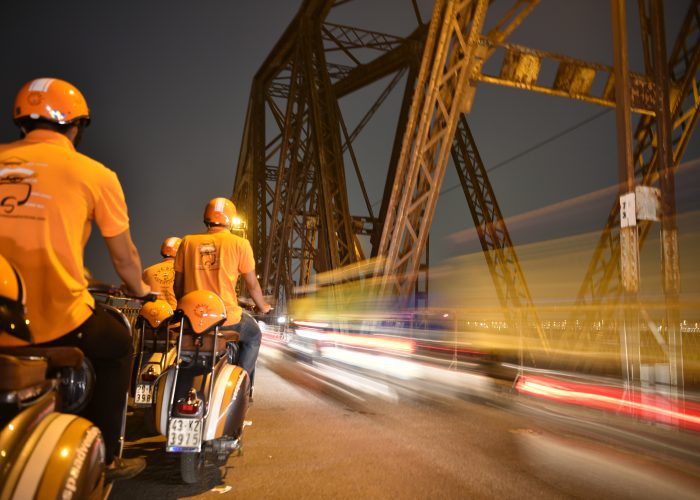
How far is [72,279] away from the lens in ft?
6.21

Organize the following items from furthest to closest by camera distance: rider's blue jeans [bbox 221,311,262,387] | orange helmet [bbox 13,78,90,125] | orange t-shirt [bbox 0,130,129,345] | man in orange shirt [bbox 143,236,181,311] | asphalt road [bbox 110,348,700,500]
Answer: man in orange shirt [bbox 143,236,181,311] < rider's blue jeans [bbox 221,311,262,387] < asphalt road [bbox 110,348,700,500] < orange helmet [bbox 13,78,90,125] < orange t-shirt [bbox 0,130,129,345]

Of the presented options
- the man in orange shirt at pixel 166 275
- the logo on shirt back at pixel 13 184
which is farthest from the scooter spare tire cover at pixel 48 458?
the man in orange shirt at pixel 166 275

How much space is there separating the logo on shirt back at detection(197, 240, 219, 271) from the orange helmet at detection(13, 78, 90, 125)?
1.86 m

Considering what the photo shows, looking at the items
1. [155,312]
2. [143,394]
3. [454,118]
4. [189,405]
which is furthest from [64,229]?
[454,118]

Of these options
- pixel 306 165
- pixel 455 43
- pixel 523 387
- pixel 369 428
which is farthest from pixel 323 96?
pixel 369 428

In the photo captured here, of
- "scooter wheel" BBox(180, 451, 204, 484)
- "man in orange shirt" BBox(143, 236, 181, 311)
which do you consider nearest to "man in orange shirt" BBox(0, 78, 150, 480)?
"scooter wheel" BBox(180, 451, 204, 484)

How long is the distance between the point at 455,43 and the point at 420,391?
Answer: 5642 millimetres

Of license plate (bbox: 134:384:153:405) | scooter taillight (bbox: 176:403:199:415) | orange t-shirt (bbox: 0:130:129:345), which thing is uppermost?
orange t-shirt (bbox: 0:130:129:345)

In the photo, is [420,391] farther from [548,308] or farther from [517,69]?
[517,69]

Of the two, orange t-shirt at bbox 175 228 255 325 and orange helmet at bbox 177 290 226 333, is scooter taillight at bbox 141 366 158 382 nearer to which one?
orange t-shirt at bbox 175 228 255 325

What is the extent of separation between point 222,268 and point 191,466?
51.3 inches

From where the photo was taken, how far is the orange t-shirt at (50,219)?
5.92ft

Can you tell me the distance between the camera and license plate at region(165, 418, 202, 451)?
302 cm

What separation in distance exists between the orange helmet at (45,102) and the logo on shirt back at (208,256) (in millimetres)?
1862
